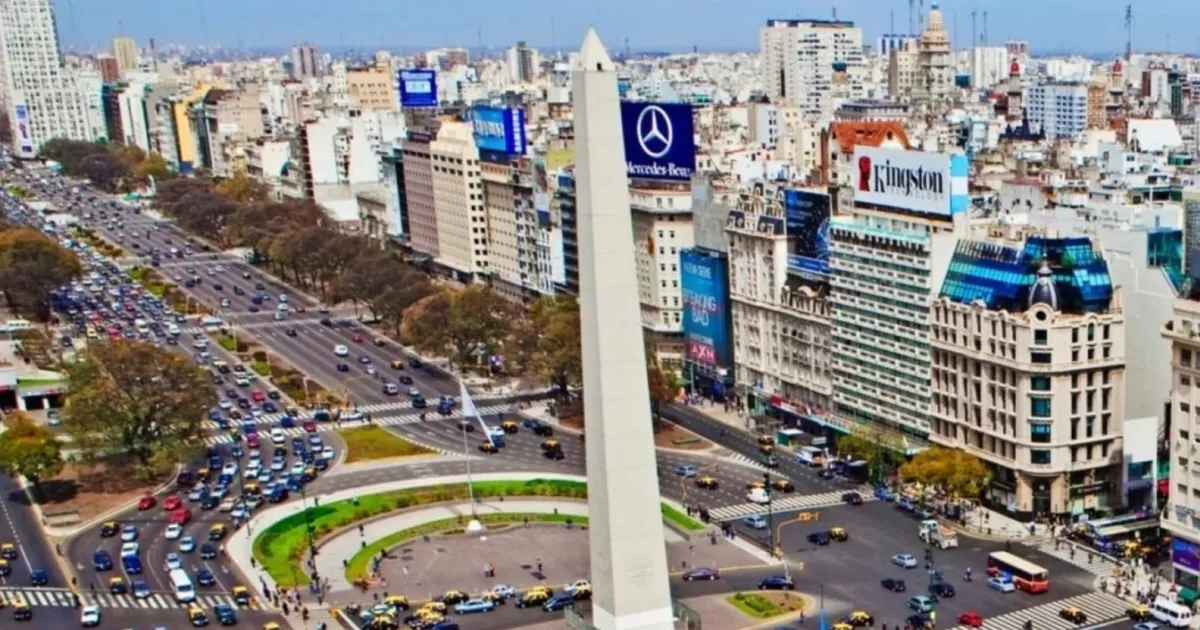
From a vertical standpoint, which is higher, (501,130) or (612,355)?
(501,130)

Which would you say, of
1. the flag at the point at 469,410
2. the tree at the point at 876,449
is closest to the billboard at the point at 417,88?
the flag at the point at 469,410

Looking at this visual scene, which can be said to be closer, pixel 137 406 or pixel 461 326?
pixel 137 406

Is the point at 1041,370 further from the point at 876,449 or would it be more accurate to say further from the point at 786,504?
the point at 786,504

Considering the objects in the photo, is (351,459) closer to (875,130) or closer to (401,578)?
(401,578)

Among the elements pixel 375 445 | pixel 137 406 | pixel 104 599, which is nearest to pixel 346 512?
pixel 375 445

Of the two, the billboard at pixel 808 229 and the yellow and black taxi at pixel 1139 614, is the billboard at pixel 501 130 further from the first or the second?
the yellow and black taxi at pixel 1139 614
